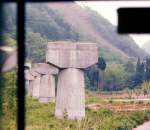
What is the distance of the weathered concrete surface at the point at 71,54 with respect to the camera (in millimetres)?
16234

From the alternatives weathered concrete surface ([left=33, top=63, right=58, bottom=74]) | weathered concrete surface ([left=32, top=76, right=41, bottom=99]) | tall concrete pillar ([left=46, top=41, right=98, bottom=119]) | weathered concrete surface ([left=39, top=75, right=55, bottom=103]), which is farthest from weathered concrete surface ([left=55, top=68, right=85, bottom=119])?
weathered concrete surface ([left=32, top=76, right=41, bottom=99])

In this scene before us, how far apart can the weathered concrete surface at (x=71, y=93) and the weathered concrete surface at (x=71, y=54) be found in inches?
18.6

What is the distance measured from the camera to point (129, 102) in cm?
3259

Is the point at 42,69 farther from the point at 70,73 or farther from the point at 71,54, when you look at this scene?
the point at 71,54

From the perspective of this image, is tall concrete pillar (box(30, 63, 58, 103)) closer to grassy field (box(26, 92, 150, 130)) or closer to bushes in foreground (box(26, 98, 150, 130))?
grassy field (box(26, 92, 150, 130))

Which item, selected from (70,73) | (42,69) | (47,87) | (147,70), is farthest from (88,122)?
(147,70)

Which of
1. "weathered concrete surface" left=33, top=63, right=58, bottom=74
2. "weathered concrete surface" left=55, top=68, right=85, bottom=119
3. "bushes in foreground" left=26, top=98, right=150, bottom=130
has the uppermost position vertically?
"weathered concrete surface" left=33, top=63, right=58, bottom=74

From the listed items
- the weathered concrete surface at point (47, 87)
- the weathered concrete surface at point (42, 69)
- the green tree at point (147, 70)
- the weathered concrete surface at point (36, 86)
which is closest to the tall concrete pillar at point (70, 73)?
the weathered concrete surface at point (42, 69)

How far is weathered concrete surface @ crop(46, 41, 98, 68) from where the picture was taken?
16234mm

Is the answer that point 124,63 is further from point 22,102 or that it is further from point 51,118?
point 22,102

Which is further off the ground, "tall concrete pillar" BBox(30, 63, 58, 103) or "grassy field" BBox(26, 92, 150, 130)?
"tall concrete pillar" BBox(30, 63, 58, 103)

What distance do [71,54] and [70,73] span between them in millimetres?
914

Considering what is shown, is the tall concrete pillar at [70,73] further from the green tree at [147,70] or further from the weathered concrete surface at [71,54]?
the green tree at [147,70]

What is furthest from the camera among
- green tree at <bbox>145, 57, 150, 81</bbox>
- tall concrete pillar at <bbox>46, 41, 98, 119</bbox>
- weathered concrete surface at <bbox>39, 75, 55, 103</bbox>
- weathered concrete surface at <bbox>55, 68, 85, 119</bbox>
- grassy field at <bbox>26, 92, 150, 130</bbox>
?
green tree at <bbox>145, 57, 150, 81</bbox>
